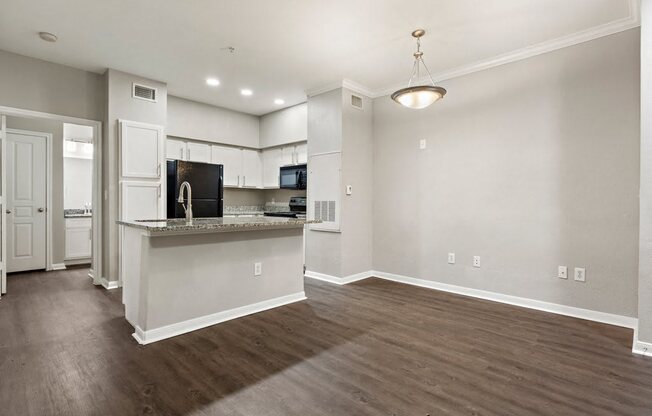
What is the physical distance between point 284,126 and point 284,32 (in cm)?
264

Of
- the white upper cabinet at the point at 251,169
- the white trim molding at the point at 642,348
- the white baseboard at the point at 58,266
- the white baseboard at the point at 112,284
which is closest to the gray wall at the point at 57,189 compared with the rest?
the white baseboard at the point at 58,266

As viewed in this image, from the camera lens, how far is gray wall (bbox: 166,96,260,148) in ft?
17.0

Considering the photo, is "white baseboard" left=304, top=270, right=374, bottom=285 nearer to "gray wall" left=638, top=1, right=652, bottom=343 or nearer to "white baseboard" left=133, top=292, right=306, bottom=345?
"white baseboard" left=133, top=292, right=306, bottom=345

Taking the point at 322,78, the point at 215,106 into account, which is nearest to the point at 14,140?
the point at 215,106

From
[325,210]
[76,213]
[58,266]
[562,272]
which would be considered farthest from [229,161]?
[562,272]

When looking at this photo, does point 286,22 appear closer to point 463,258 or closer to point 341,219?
point 341,219

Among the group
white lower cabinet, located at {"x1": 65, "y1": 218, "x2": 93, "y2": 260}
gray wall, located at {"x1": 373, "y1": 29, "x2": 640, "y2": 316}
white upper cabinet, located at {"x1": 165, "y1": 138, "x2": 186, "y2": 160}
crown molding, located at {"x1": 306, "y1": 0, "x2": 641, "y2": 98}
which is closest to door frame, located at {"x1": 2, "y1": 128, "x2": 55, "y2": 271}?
white lower cabinet, located at {"x1": 65, "y1": 218, "x2": 93, "y2": 260}

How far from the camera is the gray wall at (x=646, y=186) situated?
7.68 ft

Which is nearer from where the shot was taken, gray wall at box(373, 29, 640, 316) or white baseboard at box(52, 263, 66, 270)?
gray wall at box(373, 29, 640, 316)

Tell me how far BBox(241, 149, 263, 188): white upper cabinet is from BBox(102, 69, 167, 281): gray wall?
2069 millimetres

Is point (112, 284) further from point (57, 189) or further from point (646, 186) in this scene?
point (646, 186)

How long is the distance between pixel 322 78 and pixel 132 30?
2134mm

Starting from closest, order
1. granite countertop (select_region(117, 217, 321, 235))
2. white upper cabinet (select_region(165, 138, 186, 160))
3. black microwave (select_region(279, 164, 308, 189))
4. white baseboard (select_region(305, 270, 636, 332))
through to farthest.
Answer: granite countertop (select_region(117, 217, 321, 235))
white baseboard (select_region(305, 270, 636, 332))
white upper cabinet (select_region(165, 138, 186, 160))
black microwave (select_region(279, 164, 308, 189))

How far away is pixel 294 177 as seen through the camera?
5539 millimetres
